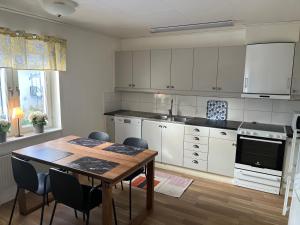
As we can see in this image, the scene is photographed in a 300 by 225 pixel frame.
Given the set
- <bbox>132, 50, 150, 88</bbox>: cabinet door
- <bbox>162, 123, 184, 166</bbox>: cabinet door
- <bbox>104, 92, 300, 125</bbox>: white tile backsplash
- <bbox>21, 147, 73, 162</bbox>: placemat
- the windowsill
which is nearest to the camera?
<bbox>21, 147, 73, 162</bbox>: placemat

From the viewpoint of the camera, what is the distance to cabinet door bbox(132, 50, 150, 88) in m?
4.12

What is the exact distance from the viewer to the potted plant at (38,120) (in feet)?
9.92

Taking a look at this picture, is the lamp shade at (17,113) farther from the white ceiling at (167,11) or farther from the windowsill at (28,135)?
the white ceiling at (167,11)

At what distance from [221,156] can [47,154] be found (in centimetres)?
243

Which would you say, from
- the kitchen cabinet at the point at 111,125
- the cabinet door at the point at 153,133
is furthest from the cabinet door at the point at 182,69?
the kitchen cabinet at the point at 111,125

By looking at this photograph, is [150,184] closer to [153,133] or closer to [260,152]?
[153,133]

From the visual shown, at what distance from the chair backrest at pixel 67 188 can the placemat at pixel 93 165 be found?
0.16 metres

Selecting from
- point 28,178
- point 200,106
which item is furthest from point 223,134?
point 28,178

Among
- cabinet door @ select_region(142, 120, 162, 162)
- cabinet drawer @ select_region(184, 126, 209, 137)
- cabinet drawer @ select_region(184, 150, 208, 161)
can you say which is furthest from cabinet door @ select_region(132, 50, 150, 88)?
cabinet drawer @ select_region(184, 150, 208, 161)

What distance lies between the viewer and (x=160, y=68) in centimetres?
400

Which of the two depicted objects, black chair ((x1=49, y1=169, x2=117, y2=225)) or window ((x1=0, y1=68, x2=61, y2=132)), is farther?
window ((x1=0, y1=68, x2=61, y2=132))

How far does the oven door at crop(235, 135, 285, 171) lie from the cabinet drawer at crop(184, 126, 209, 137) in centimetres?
49

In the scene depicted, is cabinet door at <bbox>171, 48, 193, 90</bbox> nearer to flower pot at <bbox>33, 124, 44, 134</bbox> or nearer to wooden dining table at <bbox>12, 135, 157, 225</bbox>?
wooden dining table at <bbox>12, 135, 157, 225</bbox>

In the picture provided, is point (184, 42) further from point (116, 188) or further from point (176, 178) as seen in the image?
point (116, 188)
